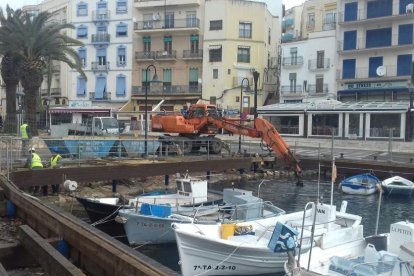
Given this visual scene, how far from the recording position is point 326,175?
3731 cm

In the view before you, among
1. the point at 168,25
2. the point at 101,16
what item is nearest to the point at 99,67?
the point at 101,16

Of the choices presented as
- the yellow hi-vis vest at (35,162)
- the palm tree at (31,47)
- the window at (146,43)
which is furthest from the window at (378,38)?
the yellow hi-vis vest at (35,162)

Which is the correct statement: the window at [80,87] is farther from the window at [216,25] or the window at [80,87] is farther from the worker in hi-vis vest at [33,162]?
the worker in hi-vis vest at [33,162]

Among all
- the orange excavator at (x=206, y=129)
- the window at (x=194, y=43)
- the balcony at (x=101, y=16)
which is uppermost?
the balcony at (x=101, y=16)

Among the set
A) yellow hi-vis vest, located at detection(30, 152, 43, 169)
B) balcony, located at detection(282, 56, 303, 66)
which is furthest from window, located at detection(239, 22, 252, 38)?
yellow hi-vis vest, located at detection(30, 152, 43, 169)

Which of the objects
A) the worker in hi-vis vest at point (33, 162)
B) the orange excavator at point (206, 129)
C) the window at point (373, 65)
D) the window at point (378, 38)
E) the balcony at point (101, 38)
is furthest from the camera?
the balcony at point (101, 38)

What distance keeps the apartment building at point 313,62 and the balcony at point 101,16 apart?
78.5 ft

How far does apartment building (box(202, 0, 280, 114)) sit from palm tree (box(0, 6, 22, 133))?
2700 cm

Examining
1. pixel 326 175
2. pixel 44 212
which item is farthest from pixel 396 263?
pixel 326 175

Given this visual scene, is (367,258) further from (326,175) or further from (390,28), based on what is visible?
(390,28)

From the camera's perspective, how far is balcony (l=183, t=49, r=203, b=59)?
209 ft

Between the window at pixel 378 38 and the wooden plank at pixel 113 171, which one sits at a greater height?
the window at pixel 378 38

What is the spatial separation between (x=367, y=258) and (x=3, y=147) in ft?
59.7

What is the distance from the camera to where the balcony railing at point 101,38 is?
220 ft
